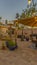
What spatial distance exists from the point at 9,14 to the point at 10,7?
70.2 inches

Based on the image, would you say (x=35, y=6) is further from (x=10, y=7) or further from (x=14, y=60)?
(x=14, y=60)

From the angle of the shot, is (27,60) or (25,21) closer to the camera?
(27,60)

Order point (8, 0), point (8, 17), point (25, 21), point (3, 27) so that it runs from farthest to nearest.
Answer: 1. point (8, 17)
2. point (8, 0)
3. point (3, 27)
4. point (25, 21)

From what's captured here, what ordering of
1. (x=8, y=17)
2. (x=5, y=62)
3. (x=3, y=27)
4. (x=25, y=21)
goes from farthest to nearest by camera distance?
(x=8, y=17) < (x=3, y=27) < (x=25, y=21) < (x=5, y=62)

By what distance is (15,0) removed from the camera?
23609mm

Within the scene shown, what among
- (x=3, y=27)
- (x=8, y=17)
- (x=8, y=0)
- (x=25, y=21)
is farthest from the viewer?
(x=8, y=17)

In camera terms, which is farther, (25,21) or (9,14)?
(9,14)

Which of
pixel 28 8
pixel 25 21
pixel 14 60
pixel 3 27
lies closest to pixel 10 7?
pixel 28 8

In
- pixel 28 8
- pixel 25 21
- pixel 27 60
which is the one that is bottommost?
pixel 27 60

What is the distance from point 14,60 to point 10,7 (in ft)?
63.7

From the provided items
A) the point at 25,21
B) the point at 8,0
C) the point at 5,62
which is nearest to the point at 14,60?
the point at 5,62

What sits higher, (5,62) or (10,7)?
(10,7)

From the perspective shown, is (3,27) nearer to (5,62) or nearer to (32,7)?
(32,7)

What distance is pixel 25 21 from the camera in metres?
7.30
